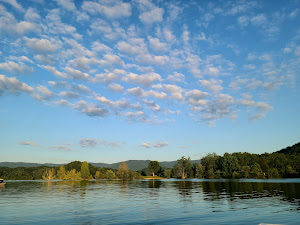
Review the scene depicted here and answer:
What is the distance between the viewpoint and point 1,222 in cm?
2311

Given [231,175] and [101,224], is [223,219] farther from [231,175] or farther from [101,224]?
[231,175]

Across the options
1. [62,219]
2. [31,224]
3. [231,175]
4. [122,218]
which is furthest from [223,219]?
[231,175]

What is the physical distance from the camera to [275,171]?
611ft

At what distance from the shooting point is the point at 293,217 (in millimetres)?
23047

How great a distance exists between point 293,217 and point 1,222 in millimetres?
30342

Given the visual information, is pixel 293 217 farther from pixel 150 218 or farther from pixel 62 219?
pixel 62 219

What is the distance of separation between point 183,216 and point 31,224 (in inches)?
620

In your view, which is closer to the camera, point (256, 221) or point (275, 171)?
point (256, 221)

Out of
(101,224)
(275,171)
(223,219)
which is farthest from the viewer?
(275,171)

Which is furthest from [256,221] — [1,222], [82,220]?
[1,222]

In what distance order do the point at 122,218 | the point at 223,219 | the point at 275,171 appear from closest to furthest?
the point at 223,219
the point at 122,218
the point at 275,171

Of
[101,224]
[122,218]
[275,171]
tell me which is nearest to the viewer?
[101,224]

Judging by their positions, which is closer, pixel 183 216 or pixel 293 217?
pixel 293 217

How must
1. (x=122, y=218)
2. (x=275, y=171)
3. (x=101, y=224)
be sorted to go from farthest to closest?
(x=275, y=171) < (x=122, y=218) < (x=101, y=224)
